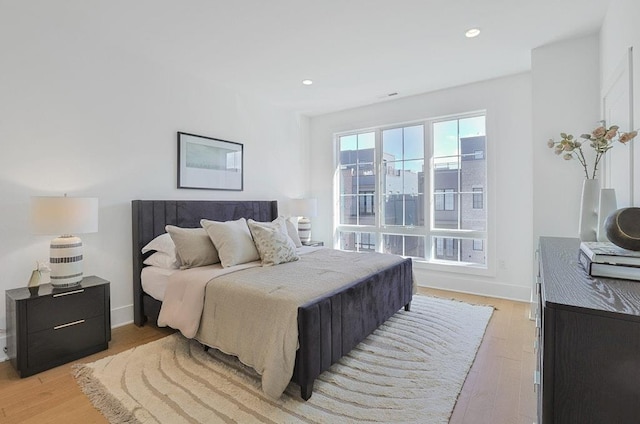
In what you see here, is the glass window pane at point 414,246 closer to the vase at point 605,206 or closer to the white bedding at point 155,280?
the vase at point 605,206

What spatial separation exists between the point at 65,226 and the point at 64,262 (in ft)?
1.07

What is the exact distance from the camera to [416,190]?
4.51m

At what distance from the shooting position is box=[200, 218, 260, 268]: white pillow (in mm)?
2816

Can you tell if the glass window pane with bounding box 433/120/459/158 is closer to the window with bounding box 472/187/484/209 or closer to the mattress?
the window with bounding box 472/187/484/209

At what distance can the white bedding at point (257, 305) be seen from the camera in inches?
71.9

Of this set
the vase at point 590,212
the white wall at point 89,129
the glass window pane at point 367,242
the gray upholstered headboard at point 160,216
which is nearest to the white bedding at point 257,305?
the gray upholstered headboard at point 160,216

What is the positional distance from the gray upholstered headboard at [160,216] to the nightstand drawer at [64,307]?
0.57m

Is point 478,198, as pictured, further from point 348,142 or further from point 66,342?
point 66,342

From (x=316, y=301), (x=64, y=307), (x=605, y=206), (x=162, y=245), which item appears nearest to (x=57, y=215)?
(x=64, y=307)

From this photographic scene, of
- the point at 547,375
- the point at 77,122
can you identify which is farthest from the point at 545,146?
the point at 77,122

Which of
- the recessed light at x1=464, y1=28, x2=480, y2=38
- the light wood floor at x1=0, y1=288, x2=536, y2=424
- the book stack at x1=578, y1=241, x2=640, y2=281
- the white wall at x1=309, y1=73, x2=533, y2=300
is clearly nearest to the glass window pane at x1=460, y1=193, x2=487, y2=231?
the white wall at x1=309, y1=73, x2=533, y2=300

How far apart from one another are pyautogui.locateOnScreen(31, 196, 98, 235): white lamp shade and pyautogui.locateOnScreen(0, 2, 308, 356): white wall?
430mm

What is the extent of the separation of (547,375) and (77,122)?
3548 millimetres

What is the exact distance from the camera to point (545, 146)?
3027mm
